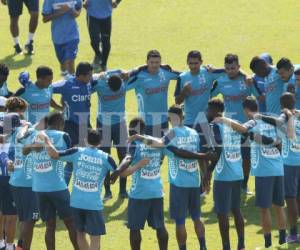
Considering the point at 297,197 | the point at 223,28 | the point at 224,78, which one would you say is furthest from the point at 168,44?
the point at 297,197

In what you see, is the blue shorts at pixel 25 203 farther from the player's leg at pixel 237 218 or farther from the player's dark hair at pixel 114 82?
the player's dark hair at pixel 114 82

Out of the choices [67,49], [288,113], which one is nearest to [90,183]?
[288,113]

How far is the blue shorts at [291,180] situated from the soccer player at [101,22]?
788 centimetres

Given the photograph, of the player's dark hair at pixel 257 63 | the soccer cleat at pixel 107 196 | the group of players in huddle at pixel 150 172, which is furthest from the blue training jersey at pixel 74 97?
the player's dark hair at pixel 257 63

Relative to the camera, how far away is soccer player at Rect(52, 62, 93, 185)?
17250 mm

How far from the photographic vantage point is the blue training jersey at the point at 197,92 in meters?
17.7

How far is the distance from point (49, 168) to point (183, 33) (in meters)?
11.2

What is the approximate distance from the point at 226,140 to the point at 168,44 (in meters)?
10.0

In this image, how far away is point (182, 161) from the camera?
14539 mm

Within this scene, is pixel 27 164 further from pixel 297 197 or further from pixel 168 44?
pixel 168 44

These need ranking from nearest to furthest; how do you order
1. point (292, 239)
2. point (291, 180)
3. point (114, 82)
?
point (292, 239), point (291, 180), point (114, 82)

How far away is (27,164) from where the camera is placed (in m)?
14.9

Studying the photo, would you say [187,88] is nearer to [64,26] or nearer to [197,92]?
[197,92]

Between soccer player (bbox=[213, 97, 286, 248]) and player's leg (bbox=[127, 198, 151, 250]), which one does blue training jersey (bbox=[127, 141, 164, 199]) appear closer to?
player's leg (bbox=[127, 198, 151, 250])
